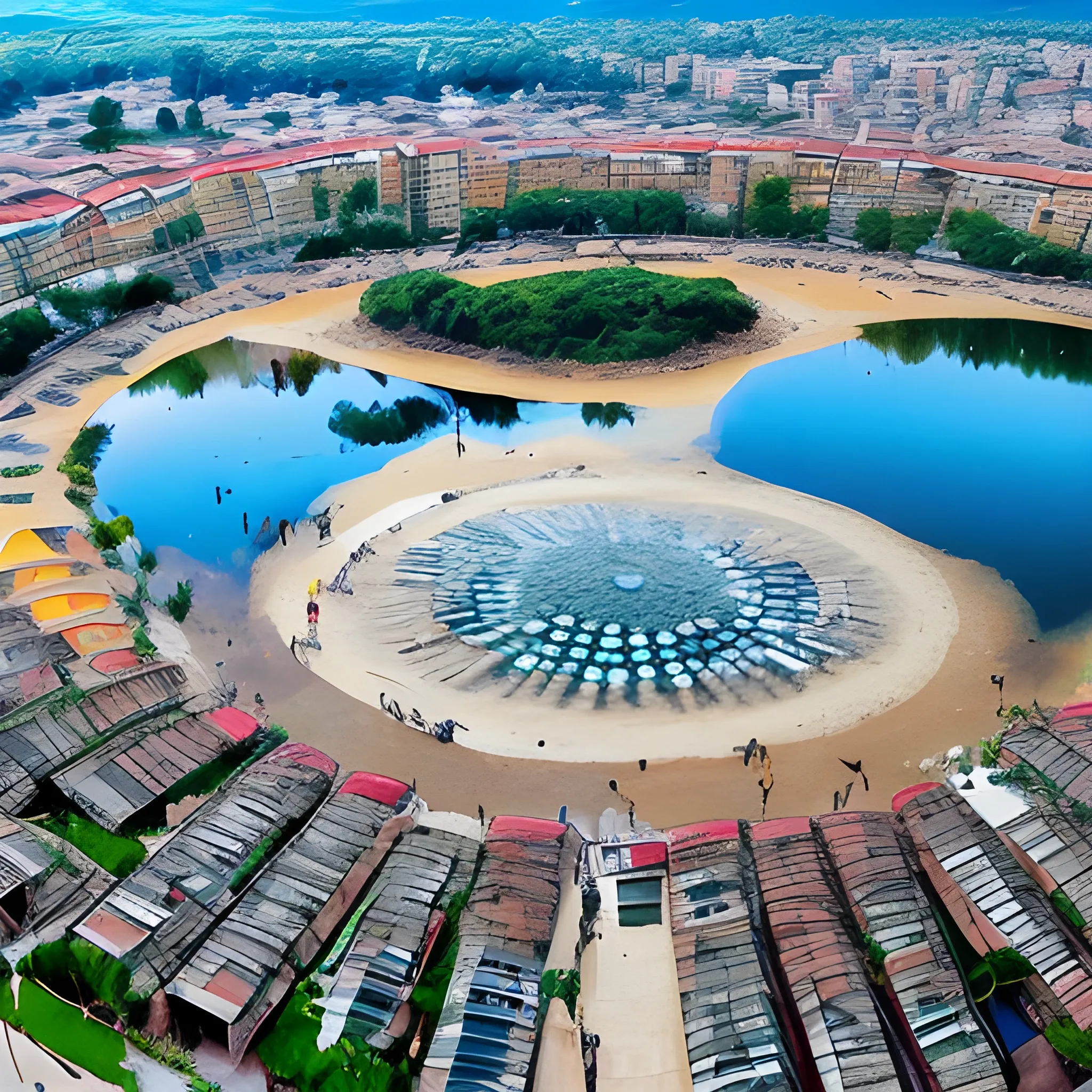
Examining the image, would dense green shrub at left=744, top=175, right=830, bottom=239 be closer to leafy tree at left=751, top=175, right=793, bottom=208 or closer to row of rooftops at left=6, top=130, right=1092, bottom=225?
leafy tree at left=751, top=175, right=793, bottom=208

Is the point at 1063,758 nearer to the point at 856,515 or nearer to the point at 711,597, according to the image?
the point at 711,597

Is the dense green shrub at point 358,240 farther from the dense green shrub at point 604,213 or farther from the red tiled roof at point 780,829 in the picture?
the red tiled roof at point 780,829

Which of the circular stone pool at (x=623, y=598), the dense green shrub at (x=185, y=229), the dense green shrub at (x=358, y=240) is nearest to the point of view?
the circular stone pool at (x=623, y=598)

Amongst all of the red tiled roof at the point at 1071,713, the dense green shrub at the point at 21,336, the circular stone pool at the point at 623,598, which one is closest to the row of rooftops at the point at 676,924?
the red tiled roof at the point at 1071,713

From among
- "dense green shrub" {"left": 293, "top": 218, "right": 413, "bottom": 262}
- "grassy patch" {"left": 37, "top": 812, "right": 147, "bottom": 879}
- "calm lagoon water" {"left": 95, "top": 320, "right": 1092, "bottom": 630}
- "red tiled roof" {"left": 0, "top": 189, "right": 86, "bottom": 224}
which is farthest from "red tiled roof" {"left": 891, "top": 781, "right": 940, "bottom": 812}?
"red tiled roof" {"left": 0, "top": 189, "right": 86, "bottom": 224}

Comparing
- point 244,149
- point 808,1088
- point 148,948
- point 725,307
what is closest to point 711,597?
point 808,1088
